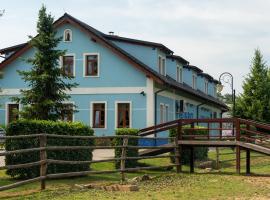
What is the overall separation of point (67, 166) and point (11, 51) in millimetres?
22601

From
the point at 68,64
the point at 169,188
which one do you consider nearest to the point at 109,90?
the point at 68,64

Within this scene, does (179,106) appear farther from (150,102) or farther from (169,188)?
(169,188)

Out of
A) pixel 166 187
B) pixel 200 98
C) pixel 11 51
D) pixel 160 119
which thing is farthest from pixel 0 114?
pixel 166 187

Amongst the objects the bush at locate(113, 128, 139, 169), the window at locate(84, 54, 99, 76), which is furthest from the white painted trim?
the bush at locate(113, 128, 139, 169)

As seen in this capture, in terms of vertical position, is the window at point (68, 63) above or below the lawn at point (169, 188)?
above

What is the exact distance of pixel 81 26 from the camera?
111ft

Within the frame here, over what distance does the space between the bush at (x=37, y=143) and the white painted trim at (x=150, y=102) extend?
1515 cm

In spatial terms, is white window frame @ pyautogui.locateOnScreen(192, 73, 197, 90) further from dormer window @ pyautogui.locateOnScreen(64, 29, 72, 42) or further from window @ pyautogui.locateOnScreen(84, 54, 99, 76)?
dormer window @ pyautogui.locateOnScreen(64, 29, 72, 42)

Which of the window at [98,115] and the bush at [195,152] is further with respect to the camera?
the window at [98,115]

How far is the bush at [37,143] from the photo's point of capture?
15.3 meters

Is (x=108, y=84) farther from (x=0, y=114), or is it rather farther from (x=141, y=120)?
(x=0, y=114)

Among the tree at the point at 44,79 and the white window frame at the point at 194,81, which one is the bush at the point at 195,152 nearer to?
the tree at the point at 44,79

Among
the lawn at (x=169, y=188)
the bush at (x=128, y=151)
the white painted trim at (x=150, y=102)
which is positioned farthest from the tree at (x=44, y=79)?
the white painted trim at (x=150, y=102)

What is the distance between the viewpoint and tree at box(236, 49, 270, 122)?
5059 cm
